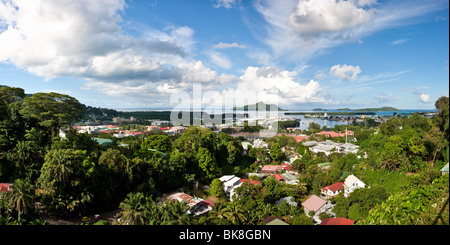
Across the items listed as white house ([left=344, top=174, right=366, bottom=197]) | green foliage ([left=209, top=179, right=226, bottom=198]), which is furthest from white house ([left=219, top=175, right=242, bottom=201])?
white house ([left=344, top=174, right=366, bottom=197])

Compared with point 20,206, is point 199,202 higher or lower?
lower

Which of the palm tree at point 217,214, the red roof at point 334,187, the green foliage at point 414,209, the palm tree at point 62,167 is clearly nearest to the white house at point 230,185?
the palm tree at point 217,214

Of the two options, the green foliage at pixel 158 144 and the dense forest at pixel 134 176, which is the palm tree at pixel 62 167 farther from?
the green foliage at pixel 158 144

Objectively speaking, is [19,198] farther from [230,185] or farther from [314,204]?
[314,204]

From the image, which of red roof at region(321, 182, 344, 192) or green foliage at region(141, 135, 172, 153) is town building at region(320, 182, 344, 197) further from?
green foliage at region(141, 135, 172, 153)

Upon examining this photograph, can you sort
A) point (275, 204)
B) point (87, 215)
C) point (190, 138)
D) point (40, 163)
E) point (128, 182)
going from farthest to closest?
point (190, 138)
point (275, 204)
point (128, 182)
point (40, 163)
point (87, 215)
